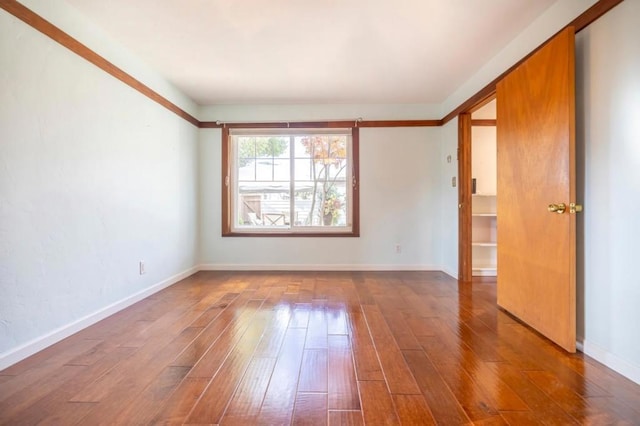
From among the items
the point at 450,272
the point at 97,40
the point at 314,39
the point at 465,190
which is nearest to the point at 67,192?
the point at 97,40

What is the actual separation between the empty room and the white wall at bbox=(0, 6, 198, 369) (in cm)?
1

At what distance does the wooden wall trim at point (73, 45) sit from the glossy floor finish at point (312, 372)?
2.06 m

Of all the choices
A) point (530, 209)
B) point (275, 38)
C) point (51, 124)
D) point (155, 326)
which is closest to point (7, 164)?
point (51, 124)

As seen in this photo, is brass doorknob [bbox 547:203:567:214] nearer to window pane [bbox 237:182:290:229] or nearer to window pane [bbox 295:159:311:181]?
window pane [bbox 295:159:311:181]

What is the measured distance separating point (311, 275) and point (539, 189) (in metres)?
2.72

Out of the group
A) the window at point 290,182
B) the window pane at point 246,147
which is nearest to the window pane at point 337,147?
the window at point 290,182

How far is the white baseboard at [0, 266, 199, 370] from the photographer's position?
1801mm

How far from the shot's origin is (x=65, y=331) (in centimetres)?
217

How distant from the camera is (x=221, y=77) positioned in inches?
135

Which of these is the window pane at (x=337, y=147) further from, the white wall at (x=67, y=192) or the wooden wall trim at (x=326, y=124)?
the white wall at (x=67, y=192)

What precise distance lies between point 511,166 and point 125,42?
11.4ft

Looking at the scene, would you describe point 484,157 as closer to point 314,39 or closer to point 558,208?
point 558,208

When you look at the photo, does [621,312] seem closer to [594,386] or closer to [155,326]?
[594,386]

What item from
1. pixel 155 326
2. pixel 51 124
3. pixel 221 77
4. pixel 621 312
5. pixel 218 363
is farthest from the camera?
pixel 221 77
